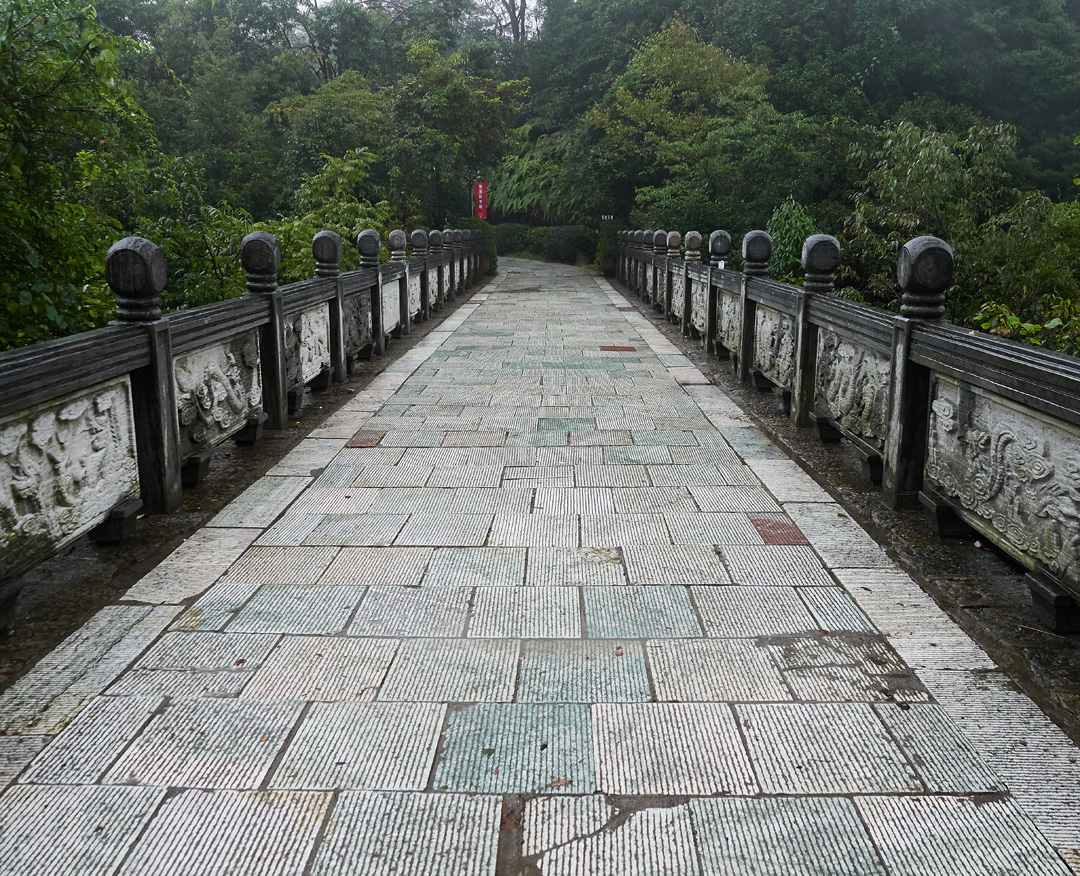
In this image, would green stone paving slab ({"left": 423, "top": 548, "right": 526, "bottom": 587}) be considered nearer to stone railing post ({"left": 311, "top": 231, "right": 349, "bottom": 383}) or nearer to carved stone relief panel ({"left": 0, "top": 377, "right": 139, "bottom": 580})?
carved stone relief panel ({"left": 0, "top": 377, "right": 139, "bottom": 580})

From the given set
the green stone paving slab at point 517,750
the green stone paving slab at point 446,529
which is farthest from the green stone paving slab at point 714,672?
the green stone paving slab at point 446,529

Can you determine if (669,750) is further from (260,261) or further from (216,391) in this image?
(260,261)

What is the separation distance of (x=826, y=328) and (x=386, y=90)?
893 inches

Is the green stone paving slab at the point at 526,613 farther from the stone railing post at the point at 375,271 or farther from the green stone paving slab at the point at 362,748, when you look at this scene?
the stone railing post at the point at 375,271

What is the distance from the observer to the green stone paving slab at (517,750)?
229cm

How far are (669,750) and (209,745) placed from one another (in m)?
1.23

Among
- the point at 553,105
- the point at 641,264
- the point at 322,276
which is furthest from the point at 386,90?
the point at 322,276

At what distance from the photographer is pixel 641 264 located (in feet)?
54.6

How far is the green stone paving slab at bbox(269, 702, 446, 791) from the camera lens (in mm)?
2307

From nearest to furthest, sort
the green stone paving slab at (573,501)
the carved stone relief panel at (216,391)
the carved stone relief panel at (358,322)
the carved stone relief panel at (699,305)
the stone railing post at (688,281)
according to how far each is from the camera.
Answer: the green stone paving slab at (573,501)
the carved stone relief panel at (216,391)
the carved stone relief panel at (358,322)
the carved stone relief panel at (699,305)
the stone railing post at (688,281)

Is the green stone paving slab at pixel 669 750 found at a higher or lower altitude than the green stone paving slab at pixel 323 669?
lower

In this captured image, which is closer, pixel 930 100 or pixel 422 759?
pixel 422 759

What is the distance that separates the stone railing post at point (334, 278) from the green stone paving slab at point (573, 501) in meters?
3.56

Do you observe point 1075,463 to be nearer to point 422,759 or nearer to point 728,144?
point 422,759
